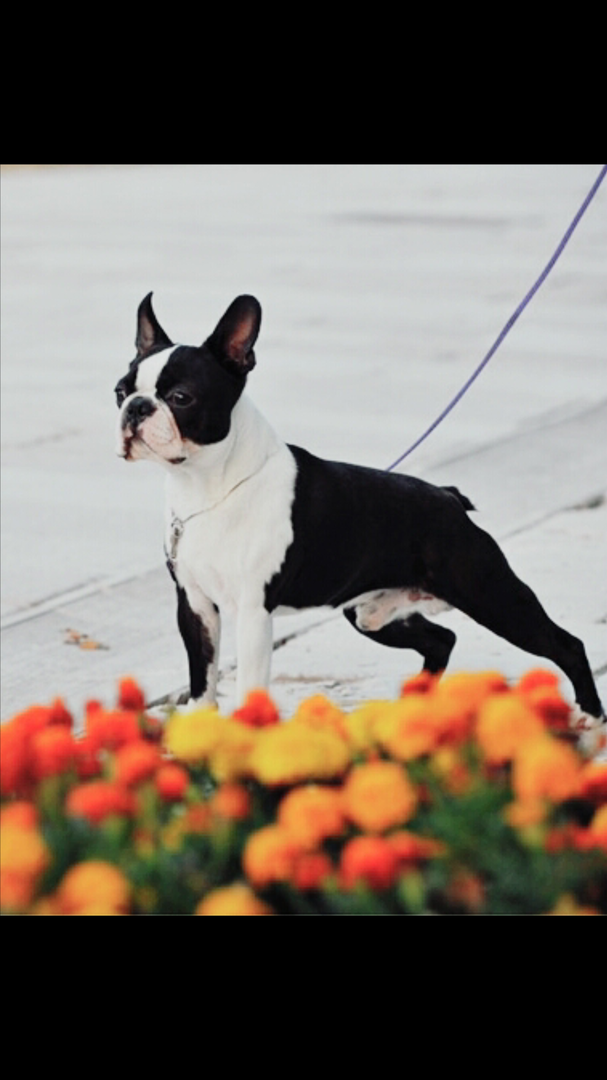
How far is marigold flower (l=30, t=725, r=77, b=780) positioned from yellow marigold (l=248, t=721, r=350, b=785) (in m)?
0.20

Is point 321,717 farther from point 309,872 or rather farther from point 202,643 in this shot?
point 202,643

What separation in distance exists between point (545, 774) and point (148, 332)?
2085 millimetres

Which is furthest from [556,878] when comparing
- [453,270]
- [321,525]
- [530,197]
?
[530,197]

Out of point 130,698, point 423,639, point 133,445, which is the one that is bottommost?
point 423,639

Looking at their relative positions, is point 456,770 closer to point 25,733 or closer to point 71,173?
point 25,733

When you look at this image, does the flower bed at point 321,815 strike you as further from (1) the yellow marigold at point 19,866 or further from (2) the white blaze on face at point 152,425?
(2) the white blaze on face at point 152,425

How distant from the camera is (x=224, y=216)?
17.1 m

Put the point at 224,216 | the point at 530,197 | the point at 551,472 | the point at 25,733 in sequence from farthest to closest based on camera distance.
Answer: the point at 530,197, the point at 224,216, the point at 551,472, the point at 25,733

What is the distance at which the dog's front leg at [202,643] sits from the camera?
13.4ft

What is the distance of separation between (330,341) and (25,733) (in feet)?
30.6

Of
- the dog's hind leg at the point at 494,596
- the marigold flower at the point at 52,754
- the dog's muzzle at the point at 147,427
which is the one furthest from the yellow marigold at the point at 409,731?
the dog's hind leg at the point at 494,596

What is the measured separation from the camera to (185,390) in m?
3.67

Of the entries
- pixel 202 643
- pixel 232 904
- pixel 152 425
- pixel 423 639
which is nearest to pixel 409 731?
pixel 232 904
